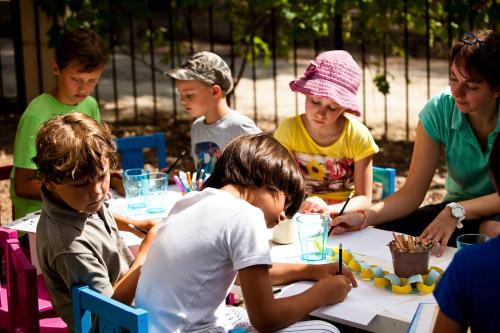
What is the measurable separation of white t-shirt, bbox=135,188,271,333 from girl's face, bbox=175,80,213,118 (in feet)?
6.03

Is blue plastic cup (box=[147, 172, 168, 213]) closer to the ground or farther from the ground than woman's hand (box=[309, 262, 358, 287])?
farther from the ground

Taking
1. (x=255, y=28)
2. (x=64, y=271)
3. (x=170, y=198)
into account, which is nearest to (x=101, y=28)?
(x=255, y=28)

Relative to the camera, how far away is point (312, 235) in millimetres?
2709

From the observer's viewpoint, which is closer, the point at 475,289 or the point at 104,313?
the point at 475,289

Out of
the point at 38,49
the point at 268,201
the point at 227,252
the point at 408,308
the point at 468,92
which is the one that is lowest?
the point at 408,308

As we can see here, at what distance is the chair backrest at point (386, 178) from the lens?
3698 millimetres

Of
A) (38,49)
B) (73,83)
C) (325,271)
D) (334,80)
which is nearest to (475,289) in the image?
(325,271)

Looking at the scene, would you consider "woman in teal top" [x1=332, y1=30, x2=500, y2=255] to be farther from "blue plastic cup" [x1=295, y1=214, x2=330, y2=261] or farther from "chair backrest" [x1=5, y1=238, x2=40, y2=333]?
"chair backrest" [x1=5, y1=238, x2=40, y2=333]

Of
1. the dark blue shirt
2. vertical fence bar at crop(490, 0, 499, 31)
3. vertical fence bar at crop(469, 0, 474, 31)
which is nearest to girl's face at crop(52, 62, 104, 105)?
the dark blue shirt

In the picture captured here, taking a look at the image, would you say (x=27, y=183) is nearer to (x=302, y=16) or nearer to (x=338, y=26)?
(x=302, y=16)

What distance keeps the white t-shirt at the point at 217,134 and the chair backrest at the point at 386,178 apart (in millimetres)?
632

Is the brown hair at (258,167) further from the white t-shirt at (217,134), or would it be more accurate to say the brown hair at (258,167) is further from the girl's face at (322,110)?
the white t-shirt at (217,134)

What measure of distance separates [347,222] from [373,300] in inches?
25.4

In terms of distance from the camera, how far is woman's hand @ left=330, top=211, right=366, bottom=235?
9.86 ft
